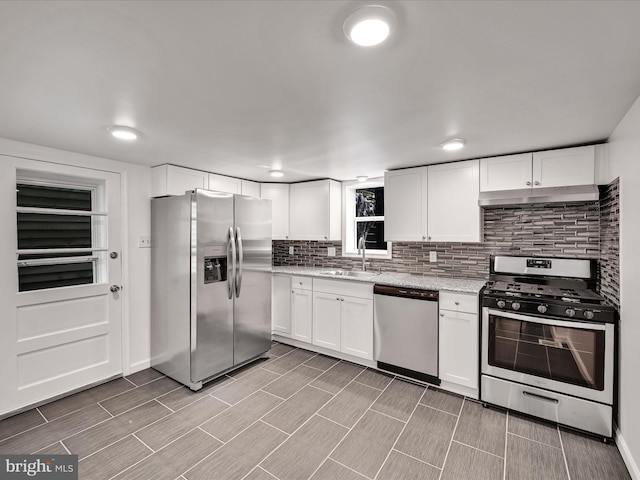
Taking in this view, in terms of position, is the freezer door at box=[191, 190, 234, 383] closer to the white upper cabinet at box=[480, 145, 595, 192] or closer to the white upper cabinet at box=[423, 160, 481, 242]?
the white upper cabinet at box=[423, 160, 481, 242]

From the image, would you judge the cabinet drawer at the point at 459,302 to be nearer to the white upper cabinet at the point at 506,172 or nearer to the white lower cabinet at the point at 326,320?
the white upper cabinet at the point at 506,172

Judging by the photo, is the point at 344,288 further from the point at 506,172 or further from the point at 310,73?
the point at 310,73

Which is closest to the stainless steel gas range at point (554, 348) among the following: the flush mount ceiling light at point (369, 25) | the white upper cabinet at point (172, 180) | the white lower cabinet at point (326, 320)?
the white lower cabinet at point (326, 320)

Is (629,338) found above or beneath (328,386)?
above

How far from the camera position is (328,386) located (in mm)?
3027

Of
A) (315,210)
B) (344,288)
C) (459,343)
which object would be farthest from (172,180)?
(459,343)

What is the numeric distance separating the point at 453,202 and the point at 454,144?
807 mm

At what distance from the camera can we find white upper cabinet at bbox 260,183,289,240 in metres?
4.50

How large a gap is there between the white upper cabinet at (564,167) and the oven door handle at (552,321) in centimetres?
114

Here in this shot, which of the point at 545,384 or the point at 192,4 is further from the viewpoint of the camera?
the point at 545,384

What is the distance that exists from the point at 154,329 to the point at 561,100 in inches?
156

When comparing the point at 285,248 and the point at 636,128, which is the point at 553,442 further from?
the point at 285,248

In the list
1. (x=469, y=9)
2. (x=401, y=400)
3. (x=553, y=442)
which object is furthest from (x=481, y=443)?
(x=469, y=9)

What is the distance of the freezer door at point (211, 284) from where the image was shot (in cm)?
295
